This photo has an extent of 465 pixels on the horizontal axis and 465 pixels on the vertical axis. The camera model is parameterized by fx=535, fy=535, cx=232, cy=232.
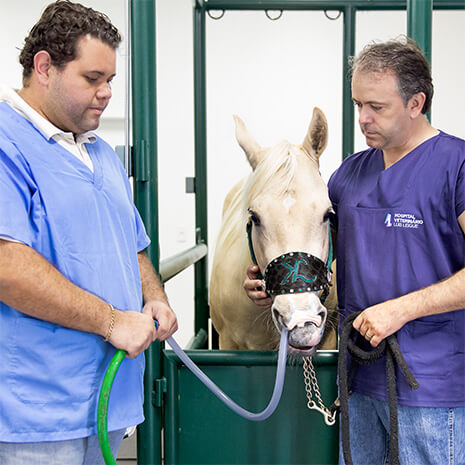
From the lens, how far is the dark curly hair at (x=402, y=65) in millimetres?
1086

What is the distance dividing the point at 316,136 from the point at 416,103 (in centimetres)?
34

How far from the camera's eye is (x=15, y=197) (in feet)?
2.71

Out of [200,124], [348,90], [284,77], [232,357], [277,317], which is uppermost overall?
[284,77]

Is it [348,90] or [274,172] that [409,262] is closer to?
[274,172]

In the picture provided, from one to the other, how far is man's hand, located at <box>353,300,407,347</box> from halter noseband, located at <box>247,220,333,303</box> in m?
0.13

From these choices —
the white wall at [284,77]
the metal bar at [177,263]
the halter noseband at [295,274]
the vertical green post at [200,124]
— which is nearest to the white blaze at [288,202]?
the halter noseband at [295,274]

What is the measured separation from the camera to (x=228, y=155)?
10.9ft

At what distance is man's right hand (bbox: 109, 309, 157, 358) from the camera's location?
91cm

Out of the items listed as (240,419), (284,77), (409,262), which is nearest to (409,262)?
(409,262)

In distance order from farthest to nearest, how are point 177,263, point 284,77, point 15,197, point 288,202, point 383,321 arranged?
point 284,77, point 177,263, point 288,202, point 383,321, point 15,197

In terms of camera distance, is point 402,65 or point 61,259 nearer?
point 61,259

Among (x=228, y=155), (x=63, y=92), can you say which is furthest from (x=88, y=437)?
(x=228, y=155)

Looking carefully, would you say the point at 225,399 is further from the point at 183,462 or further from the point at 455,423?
the point at 455,423

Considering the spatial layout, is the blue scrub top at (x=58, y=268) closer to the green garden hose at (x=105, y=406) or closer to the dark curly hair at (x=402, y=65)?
the green garden hose at (x=105, y=406)
